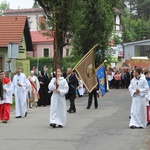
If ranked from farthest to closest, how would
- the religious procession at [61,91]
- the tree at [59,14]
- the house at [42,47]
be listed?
the house at [42,47] < the tree at [59,14] < the religious procession at [61,91]

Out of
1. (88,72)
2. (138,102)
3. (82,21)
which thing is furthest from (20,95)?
(82,21)

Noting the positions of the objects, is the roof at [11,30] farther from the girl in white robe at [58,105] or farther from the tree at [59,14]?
the girl in white robe at [58,105]

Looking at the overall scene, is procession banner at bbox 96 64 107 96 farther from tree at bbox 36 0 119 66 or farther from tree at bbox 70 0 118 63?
tree at bbox 70 0 118 63

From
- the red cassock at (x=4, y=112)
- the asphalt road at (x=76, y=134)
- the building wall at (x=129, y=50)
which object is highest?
the building wall at (x=129, y=50)

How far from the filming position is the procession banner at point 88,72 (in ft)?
69.0

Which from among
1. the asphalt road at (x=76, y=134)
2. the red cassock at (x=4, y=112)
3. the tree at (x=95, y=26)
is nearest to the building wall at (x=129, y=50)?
the tree at (x=95, y=26)

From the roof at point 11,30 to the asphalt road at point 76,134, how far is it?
19.6 m

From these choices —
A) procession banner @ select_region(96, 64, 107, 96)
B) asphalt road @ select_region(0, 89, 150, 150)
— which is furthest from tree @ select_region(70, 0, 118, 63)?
asphalt road @ select_region(0, 89, 150, 150)

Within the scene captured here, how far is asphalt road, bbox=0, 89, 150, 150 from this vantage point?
1216 centimetres

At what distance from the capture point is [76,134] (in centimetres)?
1421

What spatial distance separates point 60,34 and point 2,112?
621 inches

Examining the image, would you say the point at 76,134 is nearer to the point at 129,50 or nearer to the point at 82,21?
the point at 82,21

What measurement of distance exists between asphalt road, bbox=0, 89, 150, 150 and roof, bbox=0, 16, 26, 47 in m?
19.6

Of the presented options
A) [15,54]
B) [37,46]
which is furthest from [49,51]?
[15,54]
